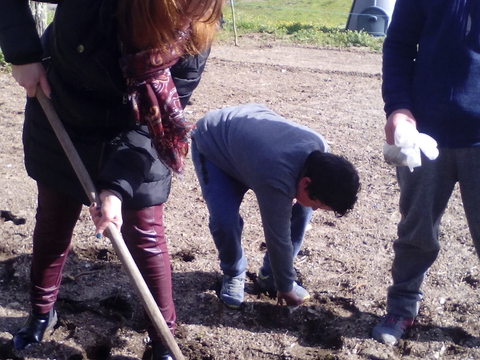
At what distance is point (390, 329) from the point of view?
110 inches

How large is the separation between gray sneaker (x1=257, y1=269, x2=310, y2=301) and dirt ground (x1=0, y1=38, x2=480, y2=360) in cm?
5

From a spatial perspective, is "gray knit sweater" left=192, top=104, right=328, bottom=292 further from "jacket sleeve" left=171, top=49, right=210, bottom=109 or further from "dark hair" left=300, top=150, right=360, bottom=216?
"jacket sleeve" left=171, top=49, right=210, bottom=109

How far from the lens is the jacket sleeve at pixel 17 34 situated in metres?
2.03

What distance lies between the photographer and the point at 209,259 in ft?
11.3

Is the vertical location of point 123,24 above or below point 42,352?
above

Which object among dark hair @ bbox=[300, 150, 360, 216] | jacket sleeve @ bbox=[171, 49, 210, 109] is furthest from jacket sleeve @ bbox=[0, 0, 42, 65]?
dark hair @ bbox=[300, 150, 360, 216]

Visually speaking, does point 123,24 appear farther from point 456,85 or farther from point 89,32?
point 456,85

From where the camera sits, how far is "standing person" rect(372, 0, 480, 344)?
2.23 metres

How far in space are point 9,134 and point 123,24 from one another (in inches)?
140

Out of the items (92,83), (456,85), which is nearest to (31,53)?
(92,83)

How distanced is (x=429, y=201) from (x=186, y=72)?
1096 mm

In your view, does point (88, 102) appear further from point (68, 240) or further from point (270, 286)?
point (270, 286)

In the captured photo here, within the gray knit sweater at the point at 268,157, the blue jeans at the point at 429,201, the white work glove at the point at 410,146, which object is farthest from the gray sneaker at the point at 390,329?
the white work glove at the point at 410,146

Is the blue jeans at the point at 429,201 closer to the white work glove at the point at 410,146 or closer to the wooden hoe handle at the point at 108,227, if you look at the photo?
the white work glove at the point at 410,146
